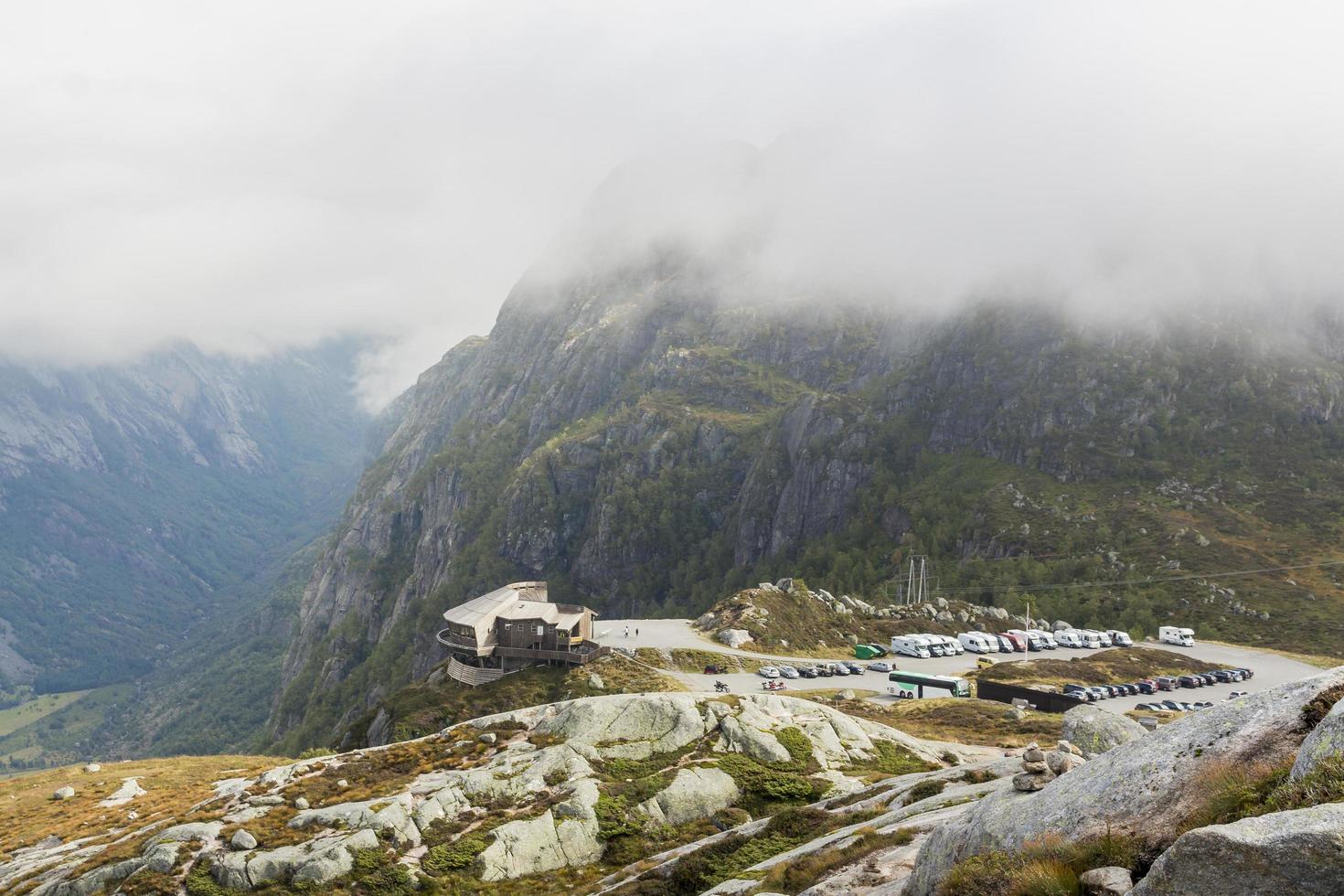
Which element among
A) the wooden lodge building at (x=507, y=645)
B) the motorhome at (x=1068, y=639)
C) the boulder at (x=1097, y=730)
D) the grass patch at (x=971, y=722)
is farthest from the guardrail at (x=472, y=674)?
the motorhome at (x=1068, y=639)

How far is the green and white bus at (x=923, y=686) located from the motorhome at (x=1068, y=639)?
43198 mm

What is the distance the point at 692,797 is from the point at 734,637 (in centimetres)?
6087

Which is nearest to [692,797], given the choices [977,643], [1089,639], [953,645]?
[953,645]

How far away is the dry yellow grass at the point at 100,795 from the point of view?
54.4 metres

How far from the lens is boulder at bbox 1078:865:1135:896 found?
12178 mm

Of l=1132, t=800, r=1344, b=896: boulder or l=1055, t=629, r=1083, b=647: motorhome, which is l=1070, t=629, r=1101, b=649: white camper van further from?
l=1132, t=800, r=1344, b=896: boulder

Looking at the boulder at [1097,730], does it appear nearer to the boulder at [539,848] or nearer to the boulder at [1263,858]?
the boulder at [1263,858]

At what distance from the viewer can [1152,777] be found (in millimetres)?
14352

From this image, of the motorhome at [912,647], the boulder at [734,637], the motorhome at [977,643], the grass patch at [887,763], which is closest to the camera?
the grass patch at [887,763]

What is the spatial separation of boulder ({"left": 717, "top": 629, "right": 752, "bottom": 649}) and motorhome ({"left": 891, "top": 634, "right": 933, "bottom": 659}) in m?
20.6

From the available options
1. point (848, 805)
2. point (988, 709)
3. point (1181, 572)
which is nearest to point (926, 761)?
point (848, 805)

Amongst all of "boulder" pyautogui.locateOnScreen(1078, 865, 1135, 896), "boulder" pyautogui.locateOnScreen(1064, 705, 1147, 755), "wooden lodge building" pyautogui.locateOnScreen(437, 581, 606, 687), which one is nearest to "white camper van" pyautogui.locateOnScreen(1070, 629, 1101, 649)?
"wooden lodge building" pyautogui.locateOnScreen(437, 581, 606, 687)

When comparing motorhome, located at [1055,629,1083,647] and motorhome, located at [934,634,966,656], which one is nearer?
motorhome, located at [934,634,966,656]

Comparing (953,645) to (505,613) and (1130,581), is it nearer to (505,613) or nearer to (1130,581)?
(505,613)
